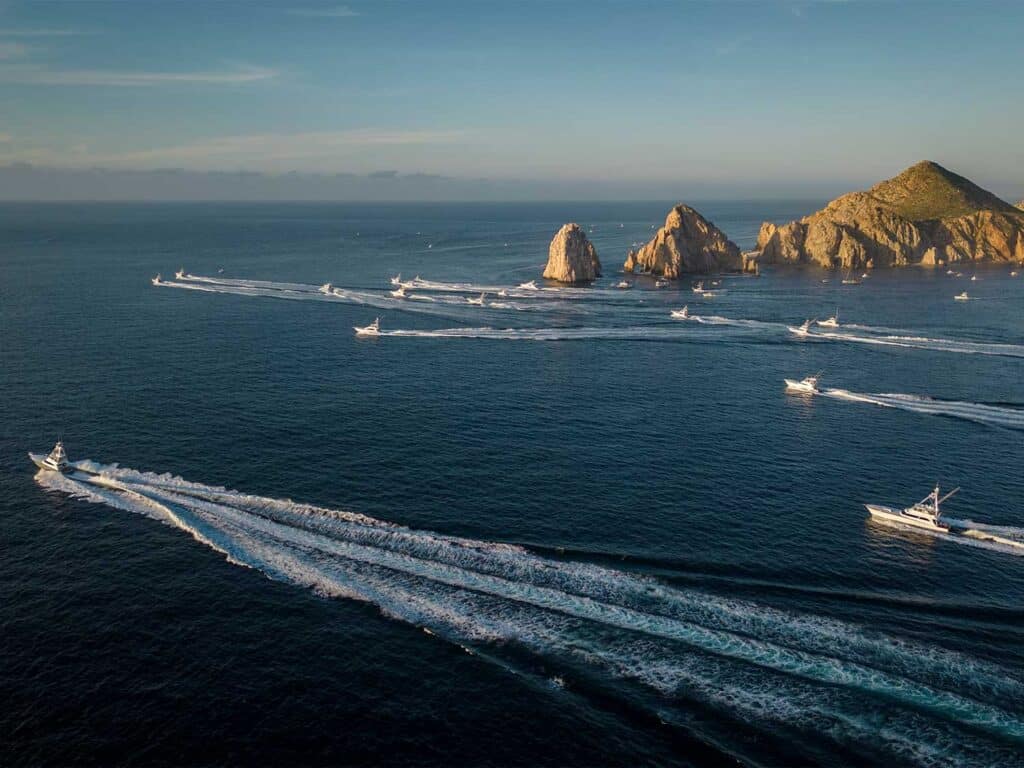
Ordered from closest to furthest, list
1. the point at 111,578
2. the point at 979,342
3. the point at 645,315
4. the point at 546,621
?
the point at 546,621 → the point at 111,578 → the point at 979,342 → the point at 645,315

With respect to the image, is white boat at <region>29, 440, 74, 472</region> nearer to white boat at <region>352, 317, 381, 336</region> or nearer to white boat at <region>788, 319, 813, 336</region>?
white boat at <region>352, 317, 381, 336</region>

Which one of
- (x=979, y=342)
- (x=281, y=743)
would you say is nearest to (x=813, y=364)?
(x=979, y=342)

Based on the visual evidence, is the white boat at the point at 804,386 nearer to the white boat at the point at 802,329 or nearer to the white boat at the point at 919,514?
the white boat at the point at 802,329

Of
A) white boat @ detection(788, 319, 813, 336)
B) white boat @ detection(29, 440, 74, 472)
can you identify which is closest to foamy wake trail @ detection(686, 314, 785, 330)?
white boat @ detection(788, 319, 813, 336)

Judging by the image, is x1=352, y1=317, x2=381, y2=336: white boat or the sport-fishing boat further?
the sport-fishing boat

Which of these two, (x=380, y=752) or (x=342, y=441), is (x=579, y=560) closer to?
(x=380, y=752)

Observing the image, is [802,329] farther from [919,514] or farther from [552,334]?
[919,514]
